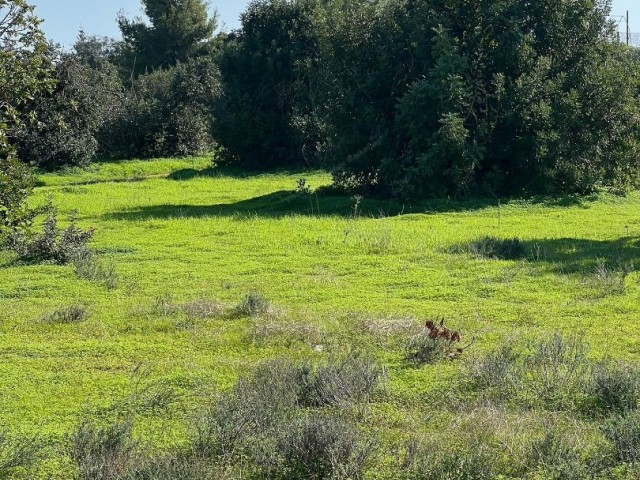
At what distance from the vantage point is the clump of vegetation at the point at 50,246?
12664mm

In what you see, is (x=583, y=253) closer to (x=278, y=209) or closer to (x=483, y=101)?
(x=483, y=101)

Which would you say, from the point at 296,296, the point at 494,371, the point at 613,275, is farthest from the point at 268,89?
the point at 494,371

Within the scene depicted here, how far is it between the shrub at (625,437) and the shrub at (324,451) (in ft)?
4.79

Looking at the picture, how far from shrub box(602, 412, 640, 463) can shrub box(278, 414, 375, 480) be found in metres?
1.46

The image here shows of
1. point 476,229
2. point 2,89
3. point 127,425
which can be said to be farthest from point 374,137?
point 127,425

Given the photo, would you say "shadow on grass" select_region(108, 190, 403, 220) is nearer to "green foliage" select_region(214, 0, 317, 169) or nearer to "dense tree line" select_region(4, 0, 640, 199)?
"dense tree line" select_region(4, 0, 640, 199)

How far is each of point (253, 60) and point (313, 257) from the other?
2052 cm

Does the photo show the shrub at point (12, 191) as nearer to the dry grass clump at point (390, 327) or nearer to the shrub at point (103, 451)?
the dry grass clump at point (390, 327)

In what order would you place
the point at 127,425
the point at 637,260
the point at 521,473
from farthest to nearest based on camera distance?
the point at 637,260
the point at 127,425
the point at 521,473

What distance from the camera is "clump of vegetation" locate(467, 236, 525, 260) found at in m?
12.3

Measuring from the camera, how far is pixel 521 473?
499 cm

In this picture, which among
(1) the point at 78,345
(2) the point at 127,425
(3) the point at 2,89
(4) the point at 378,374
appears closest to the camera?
→ (2) the point at 127,425

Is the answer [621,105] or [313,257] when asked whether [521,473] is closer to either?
[313,257]

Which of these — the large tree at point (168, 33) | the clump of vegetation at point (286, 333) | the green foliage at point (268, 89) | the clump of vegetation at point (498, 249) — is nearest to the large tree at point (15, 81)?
the clump of vegetation at point (286, 333)
